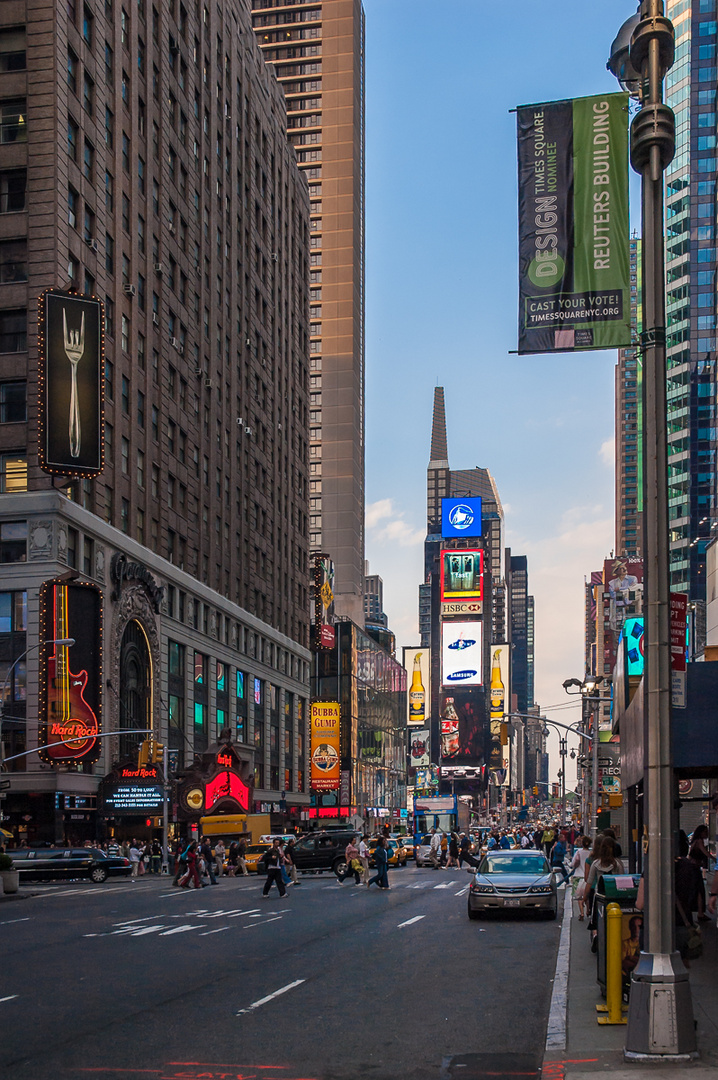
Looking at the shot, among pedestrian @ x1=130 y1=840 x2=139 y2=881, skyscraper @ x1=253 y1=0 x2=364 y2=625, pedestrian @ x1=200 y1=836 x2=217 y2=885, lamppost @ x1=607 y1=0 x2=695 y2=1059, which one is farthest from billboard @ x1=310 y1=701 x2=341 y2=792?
lamppost @ x1=607 y1=0 x2=695 y2=1059

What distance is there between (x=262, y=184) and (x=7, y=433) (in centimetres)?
5265

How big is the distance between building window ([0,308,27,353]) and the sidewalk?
4621 centimetres

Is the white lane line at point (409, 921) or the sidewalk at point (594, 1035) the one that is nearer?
the sidewalk at point (594, 1035)

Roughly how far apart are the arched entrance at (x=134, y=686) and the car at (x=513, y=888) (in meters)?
37.8

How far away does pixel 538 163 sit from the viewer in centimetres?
1316

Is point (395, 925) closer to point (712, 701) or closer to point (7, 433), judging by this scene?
point (712, 701)

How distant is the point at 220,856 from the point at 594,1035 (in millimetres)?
51305

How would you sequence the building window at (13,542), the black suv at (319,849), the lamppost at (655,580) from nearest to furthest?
1. the lamppost at (655,580)
2. the building window at (13,542)
3. the black suv at (319,849)

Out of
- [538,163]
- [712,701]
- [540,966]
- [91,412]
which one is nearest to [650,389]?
[538,163]

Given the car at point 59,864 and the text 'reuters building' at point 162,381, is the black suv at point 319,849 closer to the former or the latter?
the car at point 59,864

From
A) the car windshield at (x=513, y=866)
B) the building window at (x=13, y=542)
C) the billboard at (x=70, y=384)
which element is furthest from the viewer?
the building window at (x=13, y=542)

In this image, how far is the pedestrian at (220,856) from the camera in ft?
192

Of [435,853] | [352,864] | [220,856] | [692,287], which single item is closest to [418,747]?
[692,287]

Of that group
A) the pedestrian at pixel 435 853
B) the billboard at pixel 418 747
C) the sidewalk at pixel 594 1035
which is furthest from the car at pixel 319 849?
the billboard at pixel 418 747
